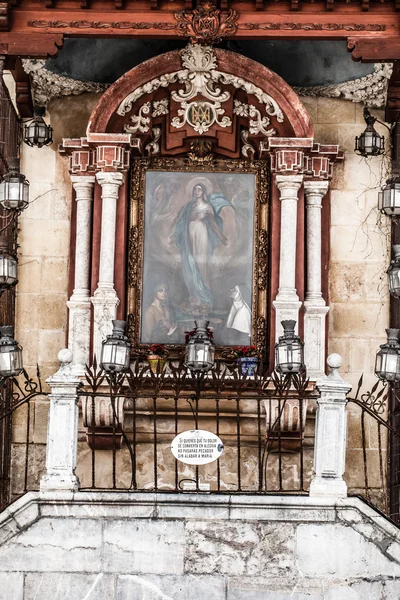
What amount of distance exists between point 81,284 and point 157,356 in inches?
46.5

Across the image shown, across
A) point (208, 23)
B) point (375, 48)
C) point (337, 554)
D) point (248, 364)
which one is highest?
point (208, 23)

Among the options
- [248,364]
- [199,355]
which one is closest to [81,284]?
[248,364]

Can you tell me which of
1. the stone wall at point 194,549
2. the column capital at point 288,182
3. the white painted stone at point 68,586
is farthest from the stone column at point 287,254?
the white painted stone at point 68,586

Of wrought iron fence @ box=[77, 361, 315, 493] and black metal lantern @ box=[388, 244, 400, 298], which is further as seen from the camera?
wrought iron fence @ box=[77, 361, 315, 493]

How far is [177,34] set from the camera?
15.1m

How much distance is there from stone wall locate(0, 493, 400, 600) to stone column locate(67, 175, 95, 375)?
10.1 ft

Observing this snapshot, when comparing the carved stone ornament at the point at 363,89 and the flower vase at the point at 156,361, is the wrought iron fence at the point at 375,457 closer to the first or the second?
the flower vase at the point at 156,361

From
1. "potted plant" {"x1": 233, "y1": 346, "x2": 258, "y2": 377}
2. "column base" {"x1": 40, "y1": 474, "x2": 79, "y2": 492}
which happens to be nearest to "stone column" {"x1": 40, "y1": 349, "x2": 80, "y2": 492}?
"column base" {"x1": 40, "y1": 474, "x2": 79, "y2": 492}

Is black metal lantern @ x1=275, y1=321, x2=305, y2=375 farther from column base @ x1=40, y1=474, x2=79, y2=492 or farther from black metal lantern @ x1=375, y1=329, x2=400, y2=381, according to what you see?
column base @ x1=40, y1=474, x2=79, y2=492

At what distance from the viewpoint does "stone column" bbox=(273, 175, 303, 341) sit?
15.6 meters

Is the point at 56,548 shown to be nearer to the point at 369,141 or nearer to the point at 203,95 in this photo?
the point at 203,95

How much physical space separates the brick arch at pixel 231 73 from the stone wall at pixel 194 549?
4.81 m

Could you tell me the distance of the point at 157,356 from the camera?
15703 millimetres

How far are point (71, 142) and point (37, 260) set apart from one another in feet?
4.59
